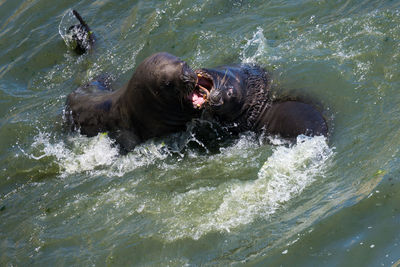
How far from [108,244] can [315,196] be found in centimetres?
205

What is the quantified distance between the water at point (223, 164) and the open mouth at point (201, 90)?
1.82ft

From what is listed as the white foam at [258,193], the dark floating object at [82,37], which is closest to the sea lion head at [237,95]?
the white foam at [258,193]

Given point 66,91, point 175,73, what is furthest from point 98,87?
point 175,73

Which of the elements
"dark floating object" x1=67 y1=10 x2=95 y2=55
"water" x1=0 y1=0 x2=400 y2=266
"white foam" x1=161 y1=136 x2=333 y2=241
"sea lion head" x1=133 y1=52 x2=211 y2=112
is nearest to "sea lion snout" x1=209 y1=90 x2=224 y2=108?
"sea lion head" x1=133 y1=52 x2=211 y2=112

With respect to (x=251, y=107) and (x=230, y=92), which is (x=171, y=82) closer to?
(x=230, y=92)

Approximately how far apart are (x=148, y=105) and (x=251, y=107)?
1270 mm

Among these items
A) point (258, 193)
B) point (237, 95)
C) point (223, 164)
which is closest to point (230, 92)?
point (237, 95)


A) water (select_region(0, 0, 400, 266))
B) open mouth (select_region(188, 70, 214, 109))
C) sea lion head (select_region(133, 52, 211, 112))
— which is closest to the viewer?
water (select_region(0, 0, 400, 266))

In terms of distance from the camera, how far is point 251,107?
6.74 metres

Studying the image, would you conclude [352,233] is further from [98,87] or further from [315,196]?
[98,87]

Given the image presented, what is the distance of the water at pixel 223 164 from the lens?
15.5ft

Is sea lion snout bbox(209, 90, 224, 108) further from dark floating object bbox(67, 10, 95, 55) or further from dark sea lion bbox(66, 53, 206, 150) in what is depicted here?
dark floating object bbox(67, 10, 95, 55)

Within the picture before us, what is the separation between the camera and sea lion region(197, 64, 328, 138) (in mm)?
6137

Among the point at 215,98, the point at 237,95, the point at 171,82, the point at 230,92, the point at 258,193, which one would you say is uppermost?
the point at 171,82
